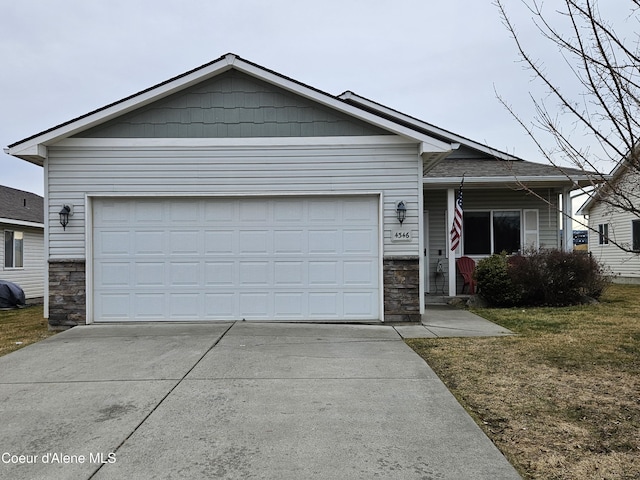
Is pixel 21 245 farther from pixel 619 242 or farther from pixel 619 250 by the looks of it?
pixel 619 250

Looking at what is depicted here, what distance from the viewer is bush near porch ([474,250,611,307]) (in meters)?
10.7

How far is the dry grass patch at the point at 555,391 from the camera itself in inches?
129

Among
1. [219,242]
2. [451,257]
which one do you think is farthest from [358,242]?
[451,257]

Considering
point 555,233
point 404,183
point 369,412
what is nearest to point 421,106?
point 555,233

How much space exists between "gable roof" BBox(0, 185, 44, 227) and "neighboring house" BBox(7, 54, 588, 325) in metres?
8.52

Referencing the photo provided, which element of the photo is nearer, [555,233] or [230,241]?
[230,241]

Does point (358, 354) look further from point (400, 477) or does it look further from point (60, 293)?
point (60, 293)

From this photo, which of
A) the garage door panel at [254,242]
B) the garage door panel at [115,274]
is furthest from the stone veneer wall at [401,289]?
the garage door panel at [115,274]

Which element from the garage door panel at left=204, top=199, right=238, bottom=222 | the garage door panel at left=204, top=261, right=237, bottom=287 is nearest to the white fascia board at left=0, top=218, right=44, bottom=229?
the garage door panel at left=204, top=199, right=238, bottom=222

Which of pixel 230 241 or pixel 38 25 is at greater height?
pixel 38 25

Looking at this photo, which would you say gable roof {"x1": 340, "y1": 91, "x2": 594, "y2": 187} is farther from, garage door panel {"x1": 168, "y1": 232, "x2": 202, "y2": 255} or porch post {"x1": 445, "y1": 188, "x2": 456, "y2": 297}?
garage door panel {"x1": 168, "y1": 232, "x2": 202, "y2": 255}

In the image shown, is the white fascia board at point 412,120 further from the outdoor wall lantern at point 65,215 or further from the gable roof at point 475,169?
the outdoor wall lantern at point 65,215

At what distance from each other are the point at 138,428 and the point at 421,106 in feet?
61.5

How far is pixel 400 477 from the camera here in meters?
3.03
